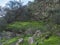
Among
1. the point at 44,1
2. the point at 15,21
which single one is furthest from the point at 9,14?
the point at 44,1

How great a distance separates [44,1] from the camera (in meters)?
27.2

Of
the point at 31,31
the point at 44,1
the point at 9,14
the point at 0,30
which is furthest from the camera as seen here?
the point at 44,1

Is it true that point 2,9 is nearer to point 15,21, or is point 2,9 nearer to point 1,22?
point 15,21

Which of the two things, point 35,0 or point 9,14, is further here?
point 35,0

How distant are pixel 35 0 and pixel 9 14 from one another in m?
4.87

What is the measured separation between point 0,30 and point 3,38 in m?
2.13

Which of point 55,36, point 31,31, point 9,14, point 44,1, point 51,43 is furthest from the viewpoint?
point 44,1

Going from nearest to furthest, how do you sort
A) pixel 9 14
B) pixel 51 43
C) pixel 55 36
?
pixel 51 43 < pixel 55 36 < pixel 9 14

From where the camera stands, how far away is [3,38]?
19078 mm

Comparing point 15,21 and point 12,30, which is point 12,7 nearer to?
point 15,21

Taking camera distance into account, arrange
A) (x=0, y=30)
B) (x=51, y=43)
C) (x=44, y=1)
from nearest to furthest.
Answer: (x=51, y=43) < (x=0, y=30) < (x=44, y=1)

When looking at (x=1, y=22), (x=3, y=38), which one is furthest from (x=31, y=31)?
(x=1, y=22)

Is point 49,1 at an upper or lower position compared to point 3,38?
upper

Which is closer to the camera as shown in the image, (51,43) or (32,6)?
(51,43)
